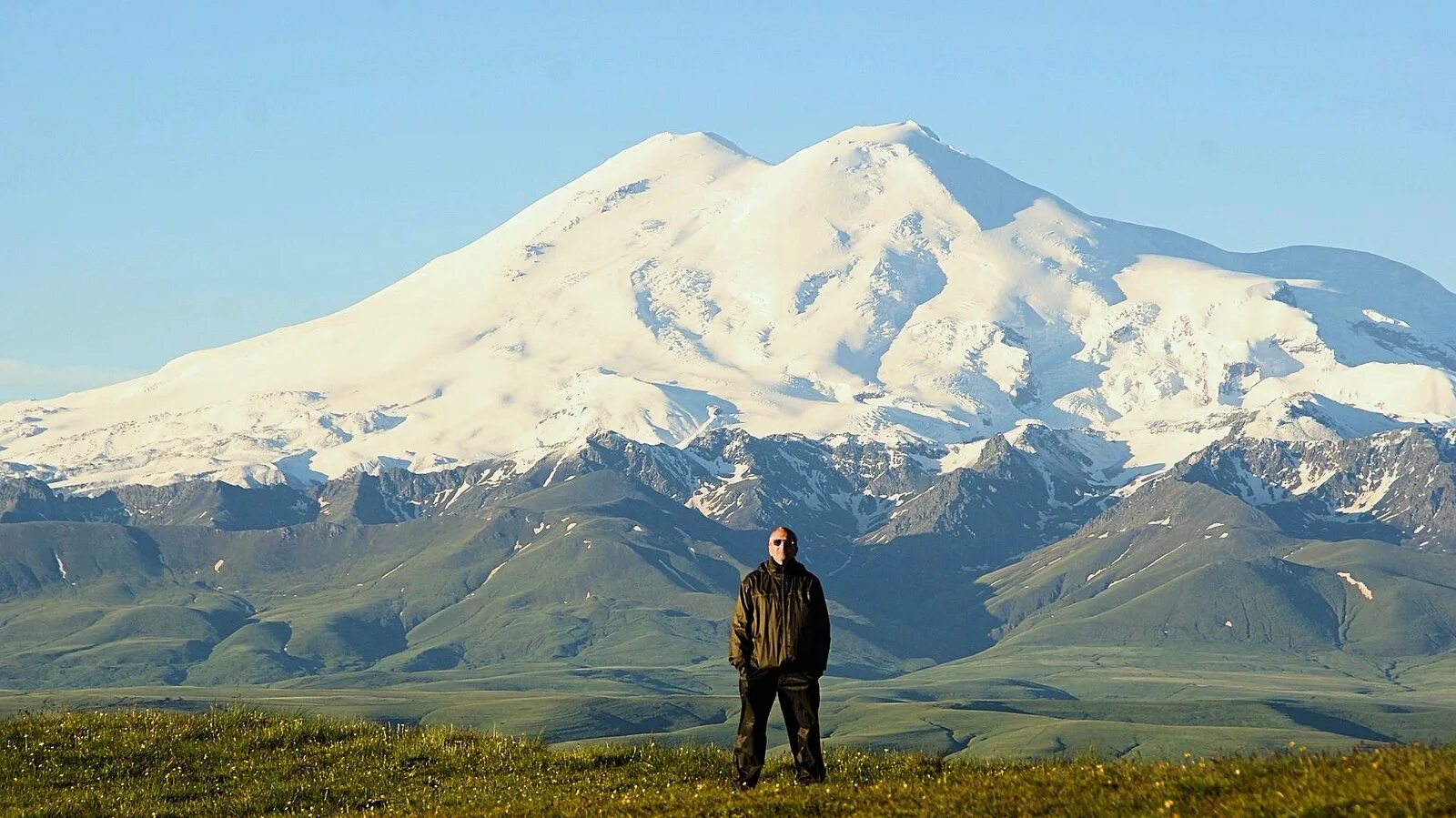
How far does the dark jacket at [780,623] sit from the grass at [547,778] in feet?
6.95

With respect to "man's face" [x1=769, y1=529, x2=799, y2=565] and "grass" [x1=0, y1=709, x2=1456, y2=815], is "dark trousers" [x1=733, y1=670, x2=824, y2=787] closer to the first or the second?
"grass" [x1=0, y1=709, x2=1456, y2=815]

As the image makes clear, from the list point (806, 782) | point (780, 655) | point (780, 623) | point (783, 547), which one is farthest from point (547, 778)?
point (783, 547)

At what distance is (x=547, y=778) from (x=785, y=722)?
22.5ft

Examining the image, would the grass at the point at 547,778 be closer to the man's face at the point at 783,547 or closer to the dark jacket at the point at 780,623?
the dark jacket at the point at 780,623

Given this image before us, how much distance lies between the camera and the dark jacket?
31.8m

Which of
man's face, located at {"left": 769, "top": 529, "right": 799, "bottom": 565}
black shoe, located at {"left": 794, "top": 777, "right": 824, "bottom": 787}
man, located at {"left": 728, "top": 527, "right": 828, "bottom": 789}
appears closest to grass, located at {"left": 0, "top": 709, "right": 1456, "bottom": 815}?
black shoe, located at {"left": 794, "top": 777, "right": 824, "bottom": 787}

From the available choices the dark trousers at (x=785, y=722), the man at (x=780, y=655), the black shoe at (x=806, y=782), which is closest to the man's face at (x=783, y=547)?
the man at (x=780, y=655)

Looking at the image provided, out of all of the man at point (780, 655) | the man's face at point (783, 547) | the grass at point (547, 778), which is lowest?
the grass at point (547, 778)

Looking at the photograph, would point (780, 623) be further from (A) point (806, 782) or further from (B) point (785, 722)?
(A) point (806, 782)

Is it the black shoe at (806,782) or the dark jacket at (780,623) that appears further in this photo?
the dark jacket at (780,623)

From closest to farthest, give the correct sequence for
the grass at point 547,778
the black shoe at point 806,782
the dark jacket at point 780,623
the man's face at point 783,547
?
the grass at point 547,778 → the black shoe at point 806,782 → the dark jacket at point 780,623 → the man's face at point 783,547

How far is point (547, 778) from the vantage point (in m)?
36.6

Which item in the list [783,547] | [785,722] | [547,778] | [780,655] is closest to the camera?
[785,722]

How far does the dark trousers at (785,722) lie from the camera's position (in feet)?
104
